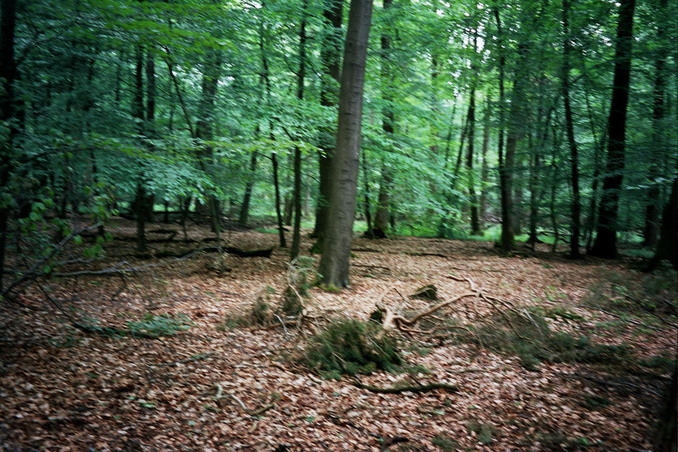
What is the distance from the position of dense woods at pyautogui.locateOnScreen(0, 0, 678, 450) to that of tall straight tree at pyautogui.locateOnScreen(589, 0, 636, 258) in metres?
0.05

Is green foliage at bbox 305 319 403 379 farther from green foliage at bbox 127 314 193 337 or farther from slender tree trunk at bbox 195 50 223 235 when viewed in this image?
slender tree trunk at bbox 195 50 223 235

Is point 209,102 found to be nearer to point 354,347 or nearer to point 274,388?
point 354,347

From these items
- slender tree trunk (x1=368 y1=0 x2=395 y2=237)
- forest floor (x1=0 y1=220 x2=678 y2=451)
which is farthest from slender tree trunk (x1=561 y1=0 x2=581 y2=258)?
forest floor (x1=0 y1=220 x2=678 y2=451)

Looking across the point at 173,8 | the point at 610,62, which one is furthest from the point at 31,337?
the point at 610,62

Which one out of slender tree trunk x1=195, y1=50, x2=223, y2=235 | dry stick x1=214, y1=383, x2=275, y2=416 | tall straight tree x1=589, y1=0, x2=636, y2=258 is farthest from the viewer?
tall straight tree x1=589, y1=0, x2=636, y2=258

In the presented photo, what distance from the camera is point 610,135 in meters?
13.1

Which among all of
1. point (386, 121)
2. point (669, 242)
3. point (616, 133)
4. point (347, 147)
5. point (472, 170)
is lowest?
point (669, 242)

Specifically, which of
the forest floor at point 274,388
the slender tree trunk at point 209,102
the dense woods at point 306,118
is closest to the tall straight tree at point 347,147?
the dense woods at point 306,118

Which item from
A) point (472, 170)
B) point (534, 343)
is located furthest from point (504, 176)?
point (534, 343)

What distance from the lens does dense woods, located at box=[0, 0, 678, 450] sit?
15.1 ft

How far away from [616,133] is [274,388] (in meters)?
13.5

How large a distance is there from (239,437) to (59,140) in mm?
3103

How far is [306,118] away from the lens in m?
10.4

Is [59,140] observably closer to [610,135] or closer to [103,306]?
[103,306]
